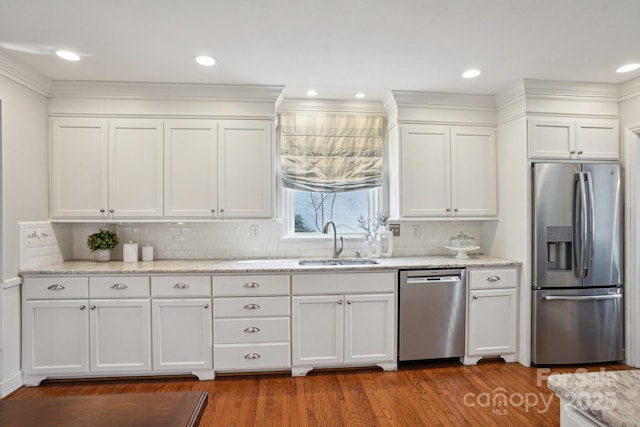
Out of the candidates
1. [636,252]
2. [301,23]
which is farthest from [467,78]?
[636,252]

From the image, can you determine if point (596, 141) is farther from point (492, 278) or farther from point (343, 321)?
point (343, 321)

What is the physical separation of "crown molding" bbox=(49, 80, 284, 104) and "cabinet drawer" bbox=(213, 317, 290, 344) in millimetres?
1955

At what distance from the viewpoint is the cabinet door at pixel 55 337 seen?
275 centimetres

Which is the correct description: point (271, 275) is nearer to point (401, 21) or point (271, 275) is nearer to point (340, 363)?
point (340, 363)

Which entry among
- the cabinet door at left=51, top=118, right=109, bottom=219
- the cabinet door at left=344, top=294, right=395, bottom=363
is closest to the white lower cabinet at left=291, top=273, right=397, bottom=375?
the cabinet door at left=344, top=294, right=395, bottom=363

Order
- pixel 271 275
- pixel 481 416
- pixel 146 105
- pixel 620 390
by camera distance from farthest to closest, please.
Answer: pixel 146 105 < pixel 271 275 < pixel 481 416 < pixel 620 390

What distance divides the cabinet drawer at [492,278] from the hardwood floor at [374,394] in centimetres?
72

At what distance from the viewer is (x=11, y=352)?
105 inches

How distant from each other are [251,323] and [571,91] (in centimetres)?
347

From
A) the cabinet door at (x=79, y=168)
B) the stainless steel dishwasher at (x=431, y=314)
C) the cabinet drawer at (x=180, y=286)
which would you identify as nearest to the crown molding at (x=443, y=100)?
the stainless steel dishwasher at (x=431, y=314)

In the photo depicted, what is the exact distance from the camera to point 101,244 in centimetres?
321

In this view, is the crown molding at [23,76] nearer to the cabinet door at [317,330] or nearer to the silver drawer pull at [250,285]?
the silver drawer pull at [250,285]

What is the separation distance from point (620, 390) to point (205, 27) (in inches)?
102

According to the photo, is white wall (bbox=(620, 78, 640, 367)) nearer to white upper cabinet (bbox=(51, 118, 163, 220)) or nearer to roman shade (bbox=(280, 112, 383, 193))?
roman shade (bbox=(280, 112, 383, 193))
